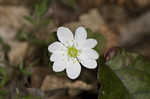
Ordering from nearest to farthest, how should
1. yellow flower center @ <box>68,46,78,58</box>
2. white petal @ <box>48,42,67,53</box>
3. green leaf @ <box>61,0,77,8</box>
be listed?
white petal @ <box>48,42,67,53</box>
yellow flower center @ <box>68,46,78,58</box>
green leaf @ <box>61,0,77,8</box>

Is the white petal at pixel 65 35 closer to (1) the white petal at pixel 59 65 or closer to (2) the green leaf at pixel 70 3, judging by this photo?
(1) the white petal at pixel 59 65

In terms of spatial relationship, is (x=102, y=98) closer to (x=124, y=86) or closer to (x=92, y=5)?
(x=124, y=86)

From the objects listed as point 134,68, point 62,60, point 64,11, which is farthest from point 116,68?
point 64,11

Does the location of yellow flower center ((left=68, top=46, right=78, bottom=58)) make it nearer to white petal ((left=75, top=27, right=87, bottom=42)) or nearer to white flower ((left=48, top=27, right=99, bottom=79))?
white flower ((left=48, top=27, right=99, bottom=79))

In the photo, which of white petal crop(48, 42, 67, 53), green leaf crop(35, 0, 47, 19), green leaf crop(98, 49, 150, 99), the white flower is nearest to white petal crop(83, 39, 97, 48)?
the white flower

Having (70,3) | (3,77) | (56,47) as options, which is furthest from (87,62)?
(70,3)
